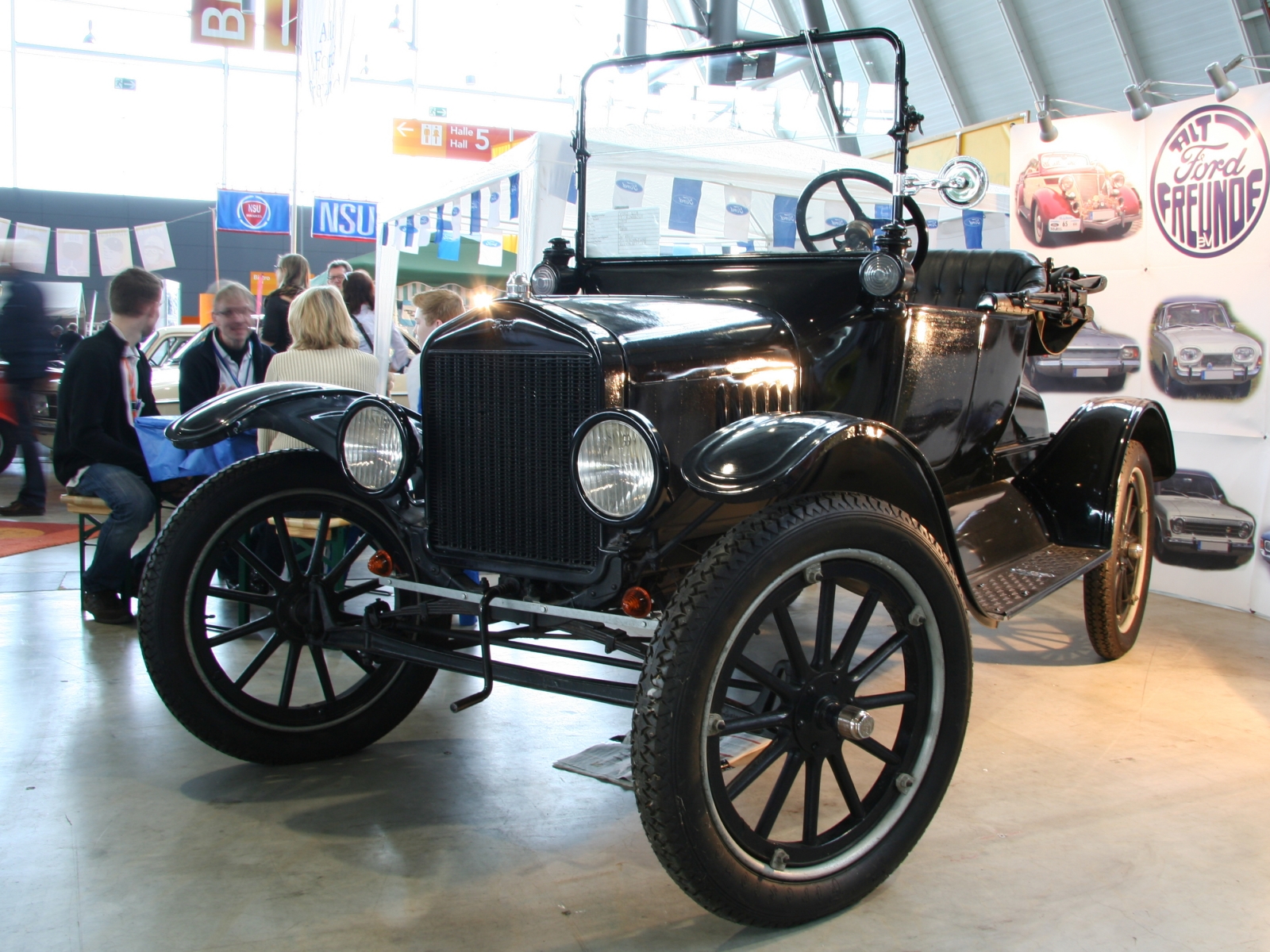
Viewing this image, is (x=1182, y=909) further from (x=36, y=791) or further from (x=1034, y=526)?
(x=36, y=791)

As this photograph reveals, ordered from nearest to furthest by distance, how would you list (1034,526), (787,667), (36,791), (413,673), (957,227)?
(787,667)
(36,791)
(413,673)
(1034,526)
(957,227)

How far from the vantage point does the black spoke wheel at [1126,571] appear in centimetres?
336

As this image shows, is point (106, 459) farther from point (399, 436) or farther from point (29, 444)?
point (29, 444)

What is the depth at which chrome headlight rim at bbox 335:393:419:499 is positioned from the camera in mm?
2154

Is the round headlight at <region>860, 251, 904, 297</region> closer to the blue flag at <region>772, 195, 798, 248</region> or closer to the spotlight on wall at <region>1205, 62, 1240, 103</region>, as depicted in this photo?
the blue flag at <region>772, 195, 798, 248</region>

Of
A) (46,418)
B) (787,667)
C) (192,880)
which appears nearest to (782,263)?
(787,667)

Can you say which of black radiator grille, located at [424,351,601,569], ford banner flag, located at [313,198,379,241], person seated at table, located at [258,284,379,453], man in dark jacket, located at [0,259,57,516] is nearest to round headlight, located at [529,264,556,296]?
black radiator grille, located at [424,351,601,569]

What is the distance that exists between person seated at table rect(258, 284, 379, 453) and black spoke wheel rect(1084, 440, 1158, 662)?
273 cm

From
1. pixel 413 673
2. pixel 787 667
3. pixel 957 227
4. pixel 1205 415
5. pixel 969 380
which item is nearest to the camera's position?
pixel 787 667

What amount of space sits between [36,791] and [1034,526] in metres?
2.99

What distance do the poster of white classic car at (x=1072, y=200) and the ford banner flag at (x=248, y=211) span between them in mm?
10112

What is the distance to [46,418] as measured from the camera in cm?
798

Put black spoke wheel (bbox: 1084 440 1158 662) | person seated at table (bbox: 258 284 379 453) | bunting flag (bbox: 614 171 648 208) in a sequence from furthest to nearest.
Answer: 1. person seated at table (bbox: 258 284 379 453)
2. black spoke wheel (bbox: 1084 440 1158 662)
3. bunting flag (bbox: 614 171 648 208)

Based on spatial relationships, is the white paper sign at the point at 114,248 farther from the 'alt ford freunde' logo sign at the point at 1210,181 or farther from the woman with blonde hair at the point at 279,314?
the 'alt ford freunde' logo sign at the point at 1210,181
